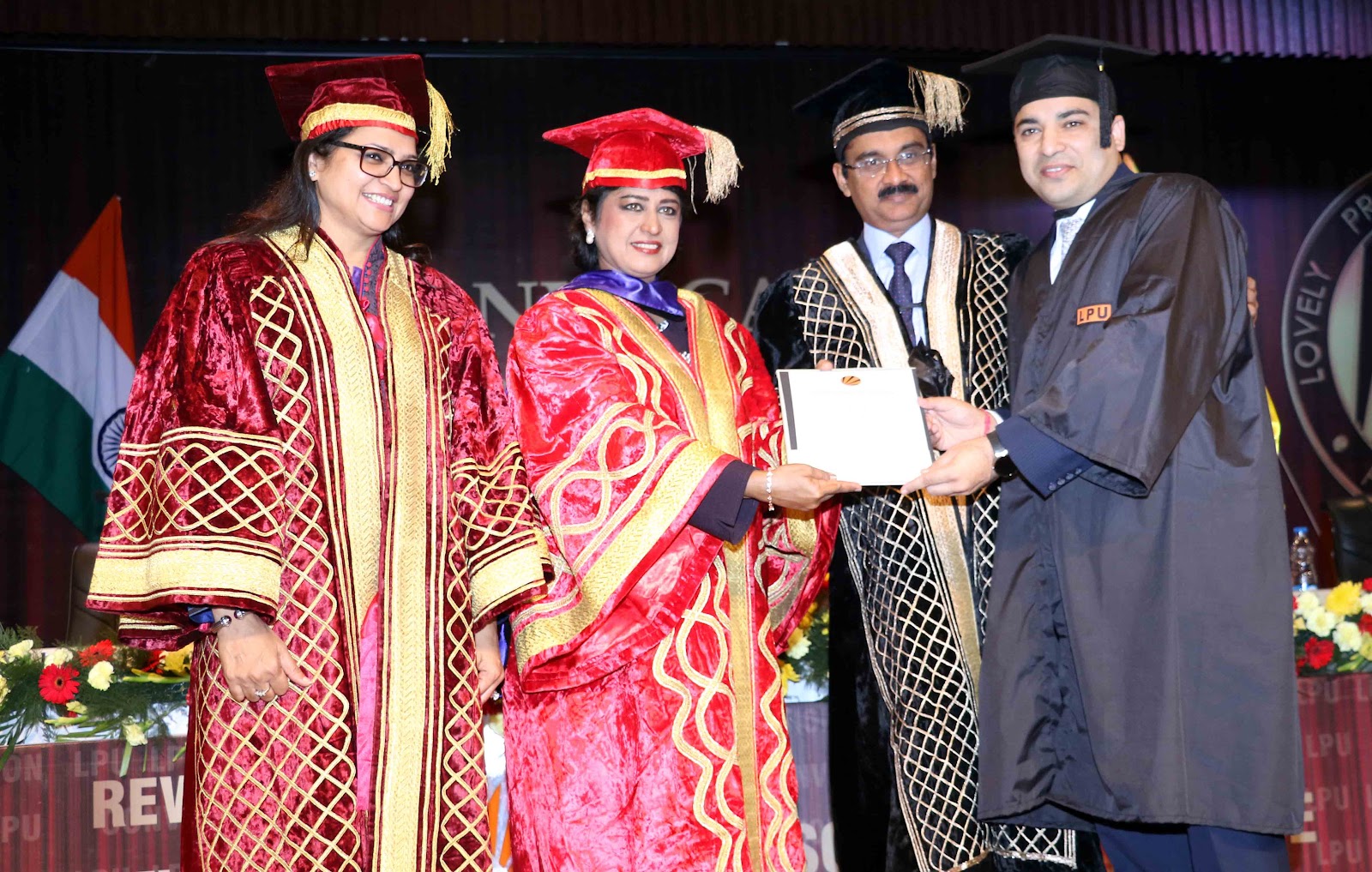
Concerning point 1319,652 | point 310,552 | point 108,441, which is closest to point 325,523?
point 310,552

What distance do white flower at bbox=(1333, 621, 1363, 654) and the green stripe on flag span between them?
625 cm

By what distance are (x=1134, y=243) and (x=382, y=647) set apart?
5.66 ft

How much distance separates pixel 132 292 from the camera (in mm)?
7297

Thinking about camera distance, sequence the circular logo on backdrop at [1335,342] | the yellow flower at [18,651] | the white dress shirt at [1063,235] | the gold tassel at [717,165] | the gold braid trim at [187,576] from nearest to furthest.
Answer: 1. the gold braid trim at [187,576]
2. the white dress shirt at [1063,235]
3. the gold tassel at [717,165]
4. the yellow flower at [18,651]
5. the circular logo on backdrop at [1335,342]

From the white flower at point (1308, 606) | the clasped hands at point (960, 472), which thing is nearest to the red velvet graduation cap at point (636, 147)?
the clasped hands at point (960, 472)

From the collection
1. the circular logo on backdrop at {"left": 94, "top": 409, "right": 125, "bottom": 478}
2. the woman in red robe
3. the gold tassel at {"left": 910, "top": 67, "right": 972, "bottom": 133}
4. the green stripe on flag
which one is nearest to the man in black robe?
the woman in red robe

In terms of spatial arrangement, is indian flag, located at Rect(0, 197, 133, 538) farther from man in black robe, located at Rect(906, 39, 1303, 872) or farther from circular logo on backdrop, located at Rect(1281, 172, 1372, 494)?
circular logo on backdrop, located at Rect(1281, 172, 1372, 494)

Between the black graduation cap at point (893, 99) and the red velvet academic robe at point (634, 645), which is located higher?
the black graduation cap at point (893, 99)

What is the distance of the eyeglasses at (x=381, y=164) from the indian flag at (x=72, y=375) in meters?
5.22

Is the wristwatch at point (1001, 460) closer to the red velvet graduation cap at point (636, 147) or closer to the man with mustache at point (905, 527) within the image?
the man with mustache at point (905, 527)

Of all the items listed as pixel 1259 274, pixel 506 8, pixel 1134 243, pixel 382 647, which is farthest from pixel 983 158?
pixel 382 647

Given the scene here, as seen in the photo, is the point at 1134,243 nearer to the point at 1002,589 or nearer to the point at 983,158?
the point at 1002,589

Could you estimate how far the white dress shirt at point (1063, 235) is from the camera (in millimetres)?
2865

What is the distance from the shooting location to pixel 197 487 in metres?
2.29
